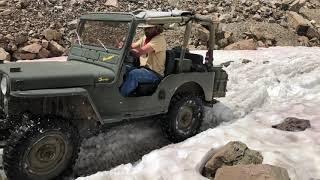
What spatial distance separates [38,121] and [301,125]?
449 centimetres

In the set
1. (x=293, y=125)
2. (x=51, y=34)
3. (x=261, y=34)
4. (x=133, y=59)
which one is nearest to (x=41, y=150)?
(x=133, y=59)

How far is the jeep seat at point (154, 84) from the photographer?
697cm

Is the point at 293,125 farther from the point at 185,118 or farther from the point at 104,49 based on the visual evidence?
the point at 104,49

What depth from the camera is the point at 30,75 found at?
570cm

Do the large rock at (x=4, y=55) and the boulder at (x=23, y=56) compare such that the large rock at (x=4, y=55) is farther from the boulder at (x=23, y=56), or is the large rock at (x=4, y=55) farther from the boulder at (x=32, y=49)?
the boulder at (x=32, y=49)

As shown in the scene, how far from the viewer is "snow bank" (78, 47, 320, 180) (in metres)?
5.92

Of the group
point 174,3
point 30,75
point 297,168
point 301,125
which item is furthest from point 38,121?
point 174,3

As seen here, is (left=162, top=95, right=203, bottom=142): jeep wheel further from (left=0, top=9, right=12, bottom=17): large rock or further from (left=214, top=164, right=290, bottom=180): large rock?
(left=0, top=9, right=12, bottom=17): large rock

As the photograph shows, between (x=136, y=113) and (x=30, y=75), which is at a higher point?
(x=30, y=75)

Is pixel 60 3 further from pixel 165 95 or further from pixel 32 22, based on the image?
pixel 165 95

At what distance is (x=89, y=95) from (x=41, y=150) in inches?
37.9

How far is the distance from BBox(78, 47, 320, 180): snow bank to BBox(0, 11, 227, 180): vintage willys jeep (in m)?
0.59

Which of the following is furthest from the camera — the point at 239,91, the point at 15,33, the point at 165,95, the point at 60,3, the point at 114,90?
the point at 60,3

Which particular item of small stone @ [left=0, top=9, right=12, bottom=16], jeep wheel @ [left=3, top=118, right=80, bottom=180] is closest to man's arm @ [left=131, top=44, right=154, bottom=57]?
jeep wheel @ [left=3, top=118, right=80, bottom=180]
